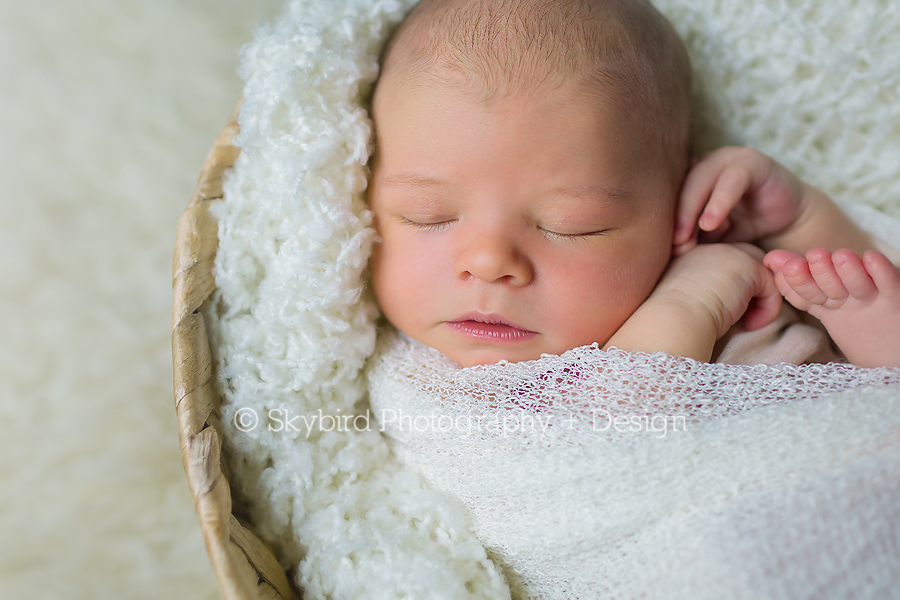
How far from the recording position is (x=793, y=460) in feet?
2.21

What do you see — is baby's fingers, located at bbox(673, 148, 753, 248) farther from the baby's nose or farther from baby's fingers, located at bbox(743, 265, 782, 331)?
the baby's nose

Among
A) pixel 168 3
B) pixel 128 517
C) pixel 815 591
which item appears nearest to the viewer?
pixel 815 591

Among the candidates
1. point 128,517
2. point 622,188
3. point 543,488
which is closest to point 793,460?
point 543,488

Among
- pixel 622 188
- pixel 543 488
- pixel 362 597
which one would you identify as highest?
pixel 622 188

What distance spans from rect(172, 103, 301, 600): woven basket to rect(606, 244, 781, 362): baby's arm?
533 mm

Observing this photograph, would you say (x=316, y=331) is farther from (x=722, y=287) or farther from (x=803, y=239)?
(x=803, y=239)

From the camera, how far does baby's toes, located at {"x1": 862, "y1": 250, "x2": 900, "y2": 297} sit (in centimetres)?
82

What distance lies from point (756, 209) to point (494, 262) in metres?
0.53

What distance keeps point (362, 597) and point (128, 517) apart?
57 cm

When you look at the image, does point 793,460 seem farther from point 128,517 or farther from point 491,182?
point 128,517

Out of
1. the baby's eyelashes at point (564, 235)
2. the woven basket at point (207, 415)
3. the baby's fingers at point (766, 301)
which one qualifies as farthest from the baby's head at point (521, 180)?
the woven basket at point (207, 415)

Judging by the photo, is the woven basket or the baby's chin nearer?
the woven basket

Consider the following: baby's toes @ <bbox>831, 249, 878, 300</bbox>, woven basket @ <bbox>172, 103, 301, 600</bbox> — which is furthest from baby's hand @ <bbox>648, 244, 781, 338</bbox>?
woven basket @ <bbox>172, 103, 301, 600</bbox>

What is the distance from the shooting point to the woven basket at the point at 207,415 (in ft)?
2.39
